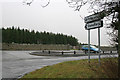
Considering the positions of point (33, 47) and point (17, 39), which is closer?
point (33, 47)

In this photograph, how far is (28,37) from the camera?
67.8 m

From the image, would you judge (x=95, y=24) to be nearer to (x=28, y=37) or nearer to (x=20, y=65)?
(x=20, y=65)

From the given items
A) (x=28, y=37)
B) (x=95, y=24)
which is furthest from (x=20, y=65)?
(x=28, y=37)

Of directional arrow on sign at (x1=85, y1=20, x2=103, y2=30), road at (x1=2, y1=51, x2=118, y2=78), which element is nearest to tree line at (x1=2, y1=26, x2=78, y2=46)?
road at (x1=2, y1=51, x2=118, y2=78)

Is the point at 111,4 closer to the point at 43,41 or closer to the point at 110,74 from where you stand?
the point at 110,74

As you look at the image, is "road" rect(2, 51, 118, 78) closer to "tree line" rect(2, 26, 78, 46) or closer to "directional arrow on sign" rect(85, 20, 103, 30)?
"directional arrow on sign" rect(85, 20, 103, 30)

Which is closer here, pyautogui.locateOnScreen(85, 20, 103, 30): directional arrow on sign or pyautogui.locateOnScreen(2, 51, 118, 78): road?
pyautogui.locateOnScreen(85, 20, 103, 30): directional arrow on sign

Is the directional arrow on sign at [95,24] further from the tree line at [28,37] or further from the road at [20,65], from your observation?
the tree line at [28,37]

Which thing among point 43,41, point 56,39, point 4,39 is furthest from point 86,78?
point 56,39

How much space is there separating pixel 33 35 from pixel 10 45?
24.7 metres

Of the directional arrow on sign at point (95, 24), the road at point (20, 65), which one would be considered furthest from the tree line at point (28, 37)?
the directional arrow on sign at point (95, 24)

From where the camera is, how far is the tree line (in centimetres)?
6032

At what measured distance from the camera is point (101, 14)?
6793mm

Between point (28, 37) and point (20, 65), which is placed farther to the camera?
point (28, 37)
